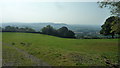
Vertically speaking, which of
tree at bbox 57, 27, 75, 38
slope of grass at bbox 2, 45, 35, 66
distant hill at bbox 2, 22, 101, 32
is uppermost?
distant hill at bbox 2, 22, 101, 32

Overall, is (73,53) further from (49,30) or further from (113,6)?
(49,30)

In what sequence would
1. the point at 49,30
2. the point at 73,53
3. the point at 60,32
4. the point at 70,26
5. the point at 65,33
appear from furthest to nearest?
the point at 49,30, the point at 60,32, the point at 65,33, the point at 70,26, the point at 73,53

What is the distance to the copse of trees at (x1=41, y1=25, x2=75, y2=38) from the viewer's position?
4106 centimetres

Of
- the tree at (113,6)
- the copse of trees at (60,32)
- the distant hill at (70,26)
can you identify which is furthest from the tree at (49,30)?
the tree at (113,6)

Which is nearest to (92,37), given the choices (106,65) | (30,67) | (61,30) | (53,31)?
(61,30)

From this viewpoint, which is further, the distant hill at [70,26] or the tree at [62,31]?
the tree at [62,31]

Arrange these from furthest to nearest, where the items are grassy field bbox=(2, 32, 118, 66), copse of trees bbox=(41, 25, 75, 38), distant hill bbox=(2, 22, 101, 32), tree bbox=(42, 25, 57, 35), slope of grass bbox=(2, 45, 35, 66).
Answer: tree bbox=(42, 25, 57, 35)
copse of trees bbox=(41, 25, 75, 38)
distant hill bbox=(2, 22, 101, 32)
grassy field bbox=(2, 32, 118, 66)
slope of grass bbox=(2, 45, 35, 66)

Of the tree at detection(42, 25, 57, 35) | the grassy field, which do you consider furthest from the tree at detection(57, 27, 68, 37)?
the grassy field

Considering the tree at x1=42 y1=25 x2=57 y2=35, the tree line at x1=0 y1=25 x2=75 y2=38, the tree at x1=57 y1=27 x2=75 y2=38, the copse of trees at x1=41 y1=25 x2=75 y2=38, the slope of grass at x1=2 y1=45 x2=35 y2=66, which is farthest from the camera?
the tree at x1=42 y1=25 x2=57 y2=35

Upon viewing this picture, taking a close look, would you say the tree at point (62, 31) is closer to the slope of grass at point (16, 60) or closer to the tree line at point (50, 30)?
the tree line at point (50, 30)

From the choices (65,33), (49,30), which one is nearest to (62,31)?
(65,33)

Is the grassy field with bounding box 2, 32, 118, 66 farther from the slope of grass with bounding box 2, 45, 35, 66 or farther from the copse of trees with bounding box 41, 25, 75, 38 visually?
the copse of trees with bounding box 41, 25, 75, 38

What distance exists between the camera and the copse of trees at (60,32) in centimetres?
4106

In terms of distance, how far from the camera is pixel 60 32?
4394cm
